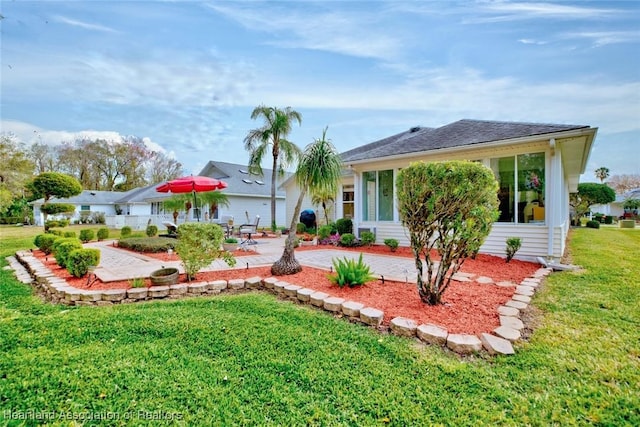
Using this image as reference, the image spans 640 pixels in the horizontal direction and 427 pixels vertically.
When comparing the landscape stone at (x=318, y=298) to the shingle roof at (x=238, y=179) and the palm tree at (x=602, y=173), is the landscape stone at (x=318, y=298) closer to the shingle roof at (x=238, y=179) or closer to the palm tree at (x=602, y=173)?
the shingle roof at (x=238, y=179)

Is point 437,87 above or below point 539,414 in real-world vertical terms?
above

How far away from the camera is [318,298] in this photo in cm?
399

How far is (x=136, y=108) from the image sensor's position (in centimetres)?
1711

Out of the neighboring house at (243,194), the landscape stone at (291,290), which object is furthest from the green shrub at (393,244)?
the neighboring house at (243,194)

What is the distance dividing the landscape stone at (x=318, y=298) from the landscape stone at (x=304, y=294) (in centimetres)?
6

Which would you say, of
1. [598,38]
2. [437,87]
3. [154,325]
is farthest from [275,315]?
[598,38]

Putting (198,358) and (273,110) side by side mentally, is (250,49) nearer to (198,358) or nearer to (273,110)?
(273,110)

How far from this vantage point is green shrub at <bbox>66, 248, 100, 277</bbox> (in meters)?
5.17

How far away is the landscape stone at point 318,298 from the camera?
3935mm

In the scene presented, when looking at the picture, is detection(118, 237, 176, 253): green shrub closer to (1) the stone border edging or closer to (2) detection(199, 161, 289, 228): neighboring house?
(1) the stone border edging

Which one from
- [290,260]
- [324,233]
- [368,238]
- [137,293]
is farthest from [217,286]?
[324,233]

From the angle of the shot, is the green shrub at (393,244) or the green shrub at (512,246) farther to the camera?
the green shrub at (393,244)

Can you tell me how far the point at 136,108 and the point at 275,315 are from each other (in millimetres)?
19044

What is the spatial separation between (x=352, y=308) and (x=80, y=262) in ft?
17.1
